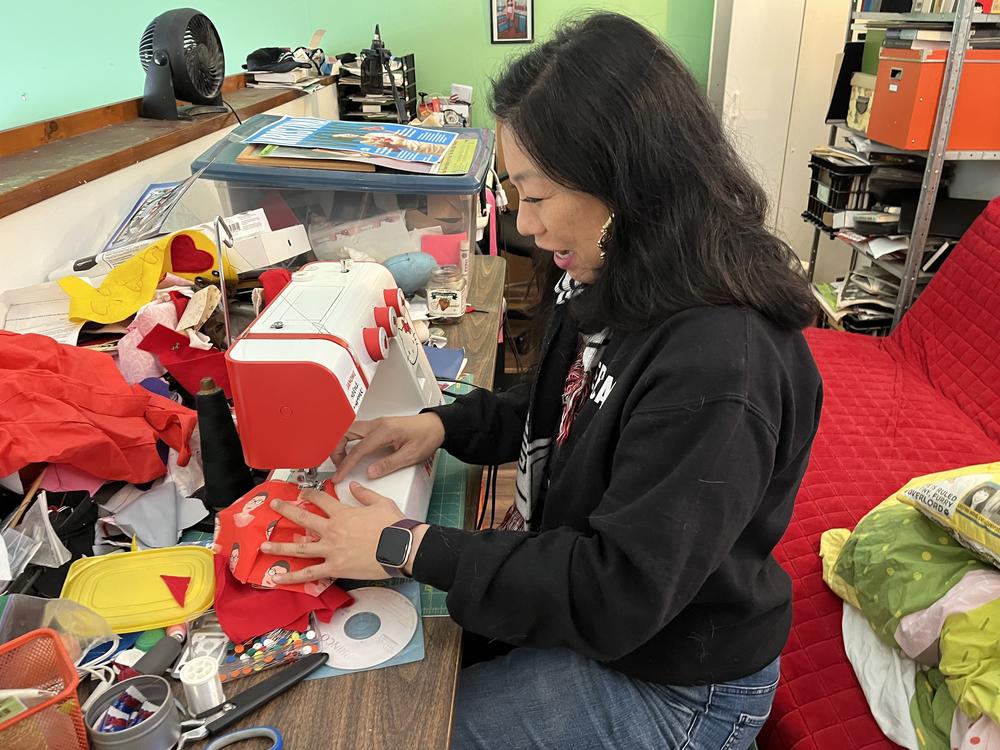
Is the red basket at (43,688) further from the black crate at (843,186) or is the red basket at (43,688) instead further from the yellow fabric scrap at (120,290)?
the black crate at (843,186)

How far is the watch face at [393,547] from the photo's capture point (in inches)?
30.5

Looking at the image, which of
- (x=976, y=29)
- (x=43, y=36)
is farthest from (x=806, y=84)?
(x=43, y=36)

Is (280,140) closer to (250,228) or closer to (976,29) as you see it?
(250,228)

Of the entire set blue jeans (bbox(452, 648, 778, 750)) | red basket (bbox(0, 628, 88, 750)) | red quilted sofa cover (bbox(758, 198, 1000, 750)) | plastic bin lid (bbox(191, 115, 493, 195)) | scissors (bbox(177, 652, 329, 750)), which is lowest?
red quilted sofa cover (bbox(758, 198, 1000, 750))

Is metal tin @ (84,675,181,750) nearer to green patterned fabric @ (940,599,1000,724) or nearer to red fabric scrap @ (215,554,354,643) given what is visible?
red fabric scrap @ (215,554,354,643)

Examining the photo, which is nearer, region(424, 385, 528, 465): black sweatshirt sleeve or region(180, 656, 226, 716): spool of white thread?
region(180, 656, 226, 716): spool of white thread

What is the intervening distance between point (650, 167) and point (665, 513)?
0.36 meters

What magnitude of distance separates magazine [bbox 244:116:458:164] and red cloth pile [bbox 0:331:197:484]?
2.32 feet

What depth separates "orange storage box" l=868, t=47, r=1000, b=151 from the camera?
231 centimetres

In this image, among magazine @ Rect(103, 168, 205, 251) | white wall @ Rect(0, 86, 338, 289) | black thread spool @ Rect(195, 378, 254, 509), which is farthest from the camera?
magazine @ Rect(103, 168, 205, 251)

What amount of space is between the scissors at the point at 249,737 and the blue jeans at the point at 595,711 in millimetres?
274

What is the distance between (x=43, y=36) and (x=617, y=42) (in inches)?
79.9

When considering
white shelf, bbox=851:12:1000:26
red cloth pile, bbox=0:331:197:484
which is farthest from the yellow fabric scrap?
white shelf, bbox=851:12:1000:26

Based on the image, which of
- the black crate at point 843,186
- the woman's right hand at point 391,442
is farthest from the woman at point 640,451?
the black crate at point 843,186
